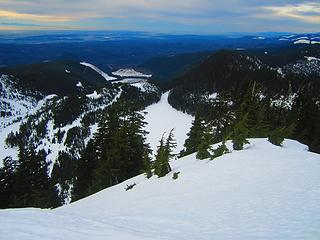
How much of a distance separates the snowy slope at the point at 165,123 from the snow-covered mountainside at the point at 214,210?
64633 millimetres

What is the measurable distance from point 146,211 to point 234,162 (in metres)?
7.17

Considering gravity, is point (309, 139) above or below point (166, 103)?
above

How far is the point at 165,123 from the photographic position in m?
118

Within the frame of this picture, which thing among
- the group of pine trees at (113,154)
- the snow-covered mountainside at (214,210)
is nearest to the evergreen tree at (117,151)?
the group of pine trees at (113,154)

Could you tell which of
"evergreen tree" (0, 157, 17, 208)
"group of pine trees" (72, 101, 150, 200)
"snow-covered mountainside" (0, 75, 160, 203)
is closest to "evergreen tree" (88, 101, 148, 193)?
"group of pine trees" (72, 101, 150, 200)

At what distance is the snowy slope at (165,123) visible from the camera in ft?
310

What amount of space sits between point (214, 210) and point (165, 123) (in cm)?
10688

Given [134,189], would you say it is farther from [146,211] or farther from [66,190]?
[66,190]

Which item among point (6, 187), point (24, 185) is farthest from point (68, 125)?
point (24, 185)

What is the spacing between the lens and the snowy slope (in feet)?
310

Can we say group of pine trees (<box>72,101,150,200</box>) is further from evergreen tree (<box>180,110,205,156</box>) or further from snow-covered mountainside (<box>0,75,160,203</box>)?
snow-covered mountainside (<box>0,75,160,203</box>)

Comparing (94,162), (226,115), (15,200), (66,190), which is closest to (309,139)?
(226,115)

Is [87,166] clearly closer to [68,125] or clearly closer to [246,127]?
[246,127]

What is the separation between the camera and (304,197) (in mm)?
11547
